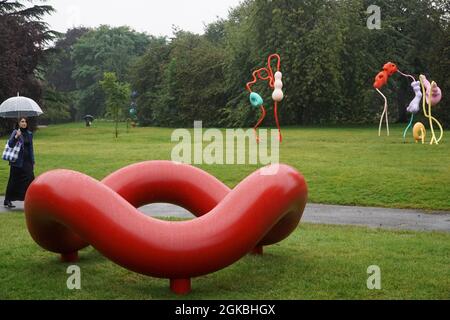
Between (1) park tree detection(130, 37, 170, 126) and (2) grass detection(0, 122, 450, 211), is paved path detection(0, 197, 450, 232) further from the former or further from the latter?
(1) park tree detection(130, 37, 170, 126)

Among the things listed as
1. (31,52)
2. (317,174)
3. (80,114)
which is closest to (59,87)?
(80,114)

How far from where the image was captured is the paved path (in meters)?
10.2

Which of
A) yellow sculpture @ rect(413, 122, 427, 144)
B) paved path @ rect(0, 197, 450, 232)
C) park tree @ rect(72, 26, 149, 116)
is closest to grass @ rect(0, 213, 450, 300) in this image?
paved path @ rect(0, 197, 450, 232)

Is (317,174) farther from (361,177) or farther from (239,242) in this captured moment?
(239,242)

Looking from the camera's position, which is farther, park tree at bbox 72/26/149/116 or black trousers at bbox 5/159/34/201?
park tree at bbox 72/26/149/116

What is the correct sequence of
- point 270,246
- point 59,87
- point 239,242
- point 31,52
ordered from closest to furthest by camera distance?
1. point 239,242
2. point 270,246
3. point 31,52
4. point 59,87

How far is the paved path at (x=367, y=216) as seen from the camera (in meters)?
10.2

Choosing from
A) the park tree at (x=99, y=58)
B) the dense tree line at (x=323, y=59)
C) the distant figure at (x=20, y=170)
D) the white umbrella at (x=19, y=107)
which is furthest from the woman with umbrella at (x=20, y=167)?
the park tree at (x=99, y=58)

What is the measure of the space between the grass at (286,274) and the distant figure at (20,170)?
3.20m

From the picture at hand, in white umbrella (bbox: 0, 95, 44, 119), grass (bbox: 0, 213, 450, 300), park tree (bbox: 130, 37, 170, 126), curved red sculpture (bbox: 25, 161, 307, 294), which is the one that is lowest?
grass (bbox: 0, 213, 450, 300)

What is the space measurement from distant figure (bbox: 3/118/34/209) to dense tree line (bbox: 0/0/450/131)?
27019 mm

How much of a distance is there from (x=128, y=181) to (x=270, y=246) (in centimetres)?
223

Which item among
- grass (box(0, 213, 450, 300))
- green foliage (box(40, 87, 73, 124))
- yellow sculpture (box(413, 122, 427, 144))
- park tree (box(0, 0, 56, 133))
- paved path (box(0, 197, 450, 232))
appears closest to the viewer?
grass (box(0, 213, 450, 300))

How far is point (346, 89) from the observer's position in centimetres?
4416
